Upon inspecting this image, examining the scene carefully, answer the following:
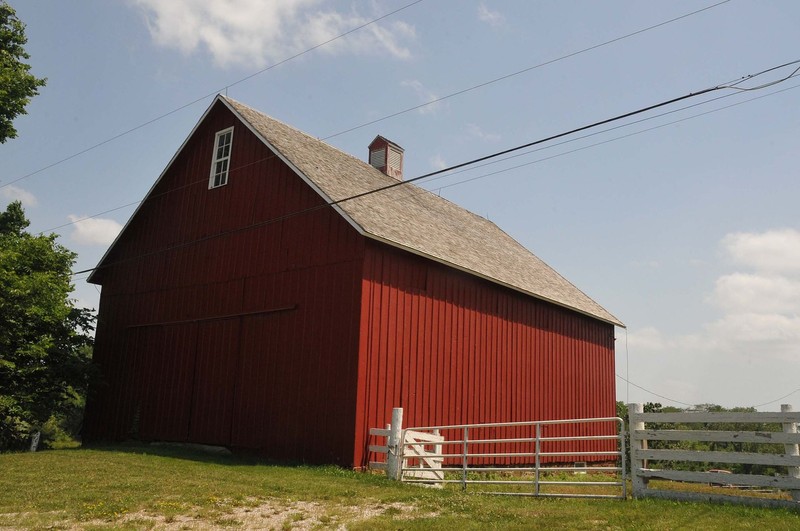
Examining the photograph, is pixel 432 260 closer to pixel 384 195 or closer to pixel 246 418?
pixel 384 195

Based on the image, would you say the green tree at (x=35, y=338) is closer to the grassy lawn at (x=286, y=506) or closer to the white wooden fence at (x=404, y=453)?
the grassy lawn at (x=286, y=506)

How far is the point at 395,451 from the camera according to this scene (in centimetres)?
1358

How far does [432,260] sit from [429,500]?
305 inches

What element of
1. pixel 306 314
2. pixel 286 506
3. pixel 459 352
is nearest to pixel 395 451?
pixel 286 506

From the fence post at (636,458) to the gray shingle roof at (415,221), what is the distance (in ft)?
23.2

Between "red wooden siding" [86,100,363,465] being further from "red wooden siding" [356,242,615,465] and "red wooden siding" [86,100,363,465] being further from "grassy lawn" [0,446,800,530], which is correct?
"grassy lawn" [0,446,800,530]

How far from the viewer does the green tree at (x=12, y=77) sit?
70.4 ft

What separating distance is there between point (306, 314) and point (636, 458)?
8.72 m

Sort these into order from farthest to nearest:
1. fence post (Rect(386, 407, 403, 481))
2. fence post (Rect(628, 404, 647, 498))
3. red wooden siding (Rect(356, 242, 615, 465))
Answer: red wooden siding (Rect(356, 242, 615, 465)), fence post (Rect(386, 407, 403, 481)), fence post (Rect(628, 404, 647, 498))

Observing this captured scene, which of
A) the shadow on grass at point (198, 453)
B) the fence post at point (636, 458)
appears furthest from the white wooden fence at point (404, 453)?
the fence post at point (636, 458)

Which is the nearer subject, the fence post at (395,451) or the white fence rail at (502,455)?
the white fence rail at (502,455)

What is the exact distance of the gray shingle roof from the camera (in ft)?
56.5

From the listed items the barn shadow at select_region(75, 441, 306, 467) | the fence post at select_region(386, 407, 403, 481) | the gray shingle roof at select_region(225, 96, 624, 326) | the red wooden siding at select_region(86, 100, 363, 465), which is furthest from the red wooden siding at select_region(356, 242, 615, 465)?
the barn shadow at select_region(75, 441, 306, 467)

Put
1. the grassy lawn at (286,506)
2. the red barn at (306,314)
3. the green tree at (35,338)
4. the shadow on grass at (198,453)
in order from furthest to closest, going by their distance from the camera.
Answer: the green tree at (35,338), the red barn at (306,314), the shadow on grass at (198,453), the grassy lawn at (286,506)
